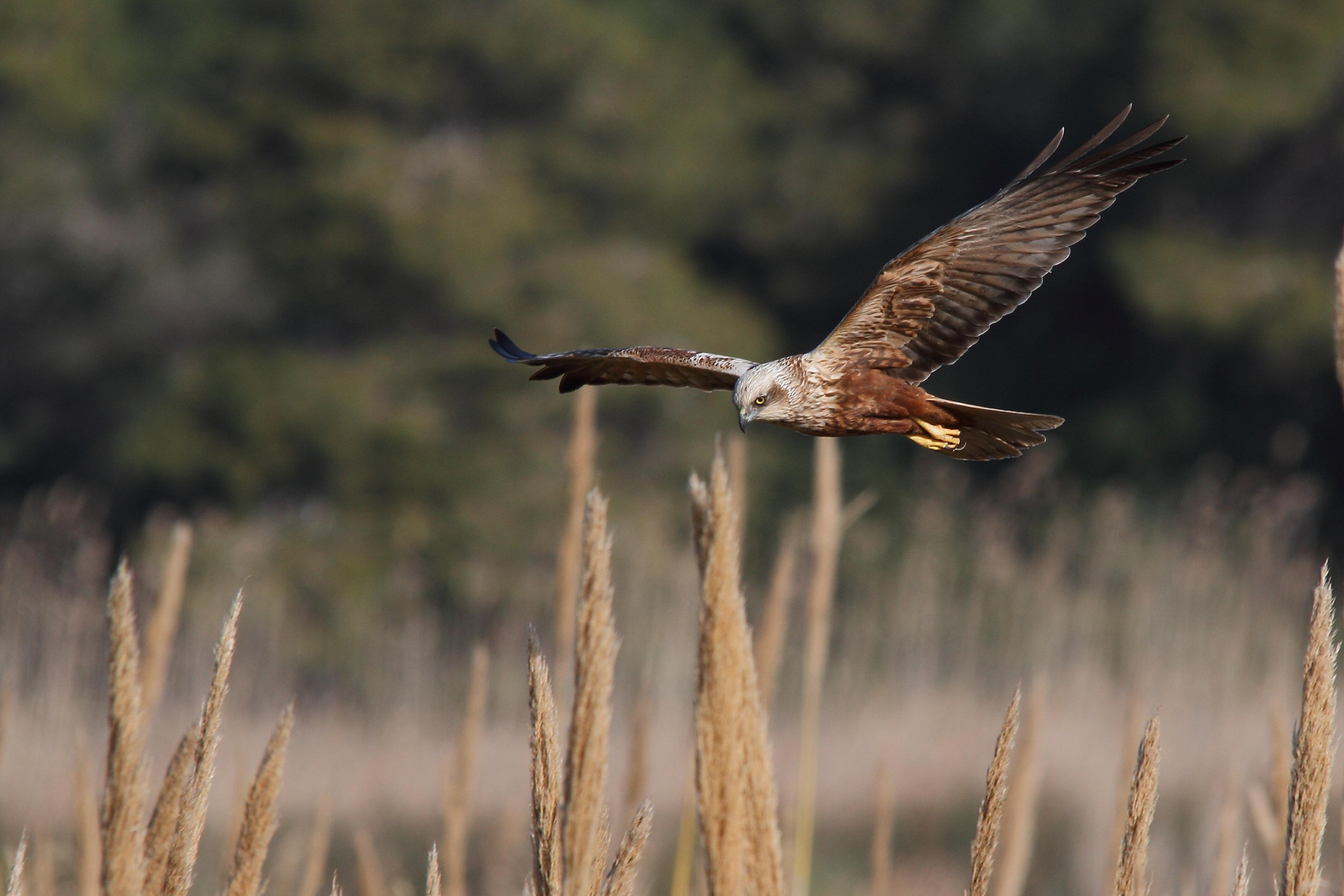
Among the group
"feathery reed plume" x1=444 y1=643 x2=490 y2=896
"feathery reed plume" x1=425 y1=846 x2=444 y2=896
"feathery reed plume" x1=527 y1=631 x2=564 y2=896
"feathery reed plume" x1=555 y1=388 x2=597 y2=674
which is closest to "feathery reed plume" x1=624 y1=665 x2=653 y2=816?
"feathery reed plume" x1=555 y1=388 x2=597 y2=674

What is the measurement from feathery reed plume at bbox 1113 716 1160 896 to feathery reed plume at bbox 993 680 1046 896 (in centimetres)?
68

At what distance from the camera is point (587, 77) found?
59.1 ft

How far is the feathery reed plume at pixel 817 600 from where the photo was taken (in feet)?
8.10

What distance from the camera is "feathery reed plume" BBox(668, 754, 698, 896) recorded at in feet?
7.45

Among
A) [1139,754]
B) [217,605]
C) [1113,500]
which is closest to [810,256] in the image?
[1113,500]

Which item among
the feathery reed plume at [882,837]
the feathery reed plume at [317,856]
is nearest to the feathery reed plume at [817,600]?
the feathery reed plume at [882,837]

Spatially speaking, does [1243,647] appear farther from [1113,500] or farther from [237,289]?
[237,289]

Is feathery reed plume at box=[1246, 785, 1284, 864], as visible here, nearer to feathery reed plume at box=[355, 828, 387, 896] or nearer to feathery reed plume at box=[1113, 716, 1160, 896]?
feathery reed plume at box=[1113, 716, 1160, 896]

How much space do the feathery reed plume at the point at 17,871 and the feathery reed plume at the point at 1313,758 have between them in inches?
50.9

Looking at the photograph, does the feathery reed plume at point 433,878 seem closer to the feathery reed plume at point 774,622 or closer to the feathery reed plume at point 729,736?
the feathery reed plume at point 729,736

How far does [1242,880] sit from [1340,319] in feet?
2.20

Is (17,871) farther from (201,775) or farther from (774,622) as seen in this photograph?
(774,622)

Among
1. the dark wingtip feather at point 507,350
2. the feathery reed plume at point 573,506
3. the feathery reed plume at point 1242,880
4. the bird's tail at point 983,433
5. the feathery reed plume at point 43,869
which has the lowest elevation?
the feathery reed plume at point 43,869

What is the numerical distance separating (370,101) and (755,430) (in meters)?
6.37
